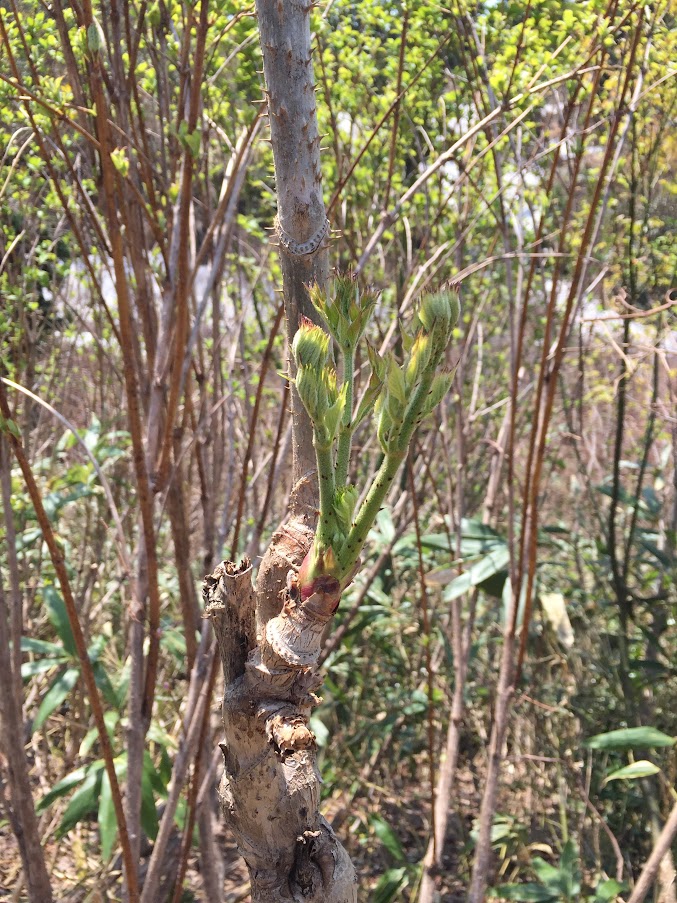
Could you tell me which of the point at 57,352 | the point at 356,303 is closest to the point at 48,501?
the point at 57,352

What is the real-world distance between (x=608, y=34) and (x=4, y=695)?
169 centimetres

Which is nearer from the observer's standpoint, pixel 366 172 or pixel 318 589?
pixel 318 589

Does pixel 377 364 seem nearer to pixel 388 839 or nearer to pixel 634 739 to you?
pixel 634 739

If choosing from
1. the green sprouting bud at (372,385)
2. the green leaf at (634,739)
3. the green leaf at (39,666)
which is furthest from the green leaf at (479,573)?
the green sprouting bud at (372,385)

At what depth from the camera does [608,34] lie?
1.46 meters

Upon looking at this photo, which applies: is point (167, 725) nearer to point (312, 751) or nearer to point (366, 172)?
point (366, 172)

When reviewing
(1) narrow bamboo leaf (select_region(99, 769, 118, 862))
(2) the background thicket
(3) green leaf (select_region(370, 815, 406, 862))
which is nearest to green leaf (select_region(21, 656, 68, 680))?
(2) the background thicket

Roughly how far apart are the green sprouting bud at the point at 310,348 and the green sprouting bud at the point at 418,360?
7 cm

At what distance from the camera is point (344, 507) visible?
71 centimetres

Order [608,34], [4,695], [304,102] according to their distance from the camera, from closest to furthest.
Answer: [304,102] < [608,34] < [4,695]

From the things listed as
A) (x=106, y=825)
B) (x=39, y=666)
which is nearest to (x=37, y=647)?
(x=39, y=666)

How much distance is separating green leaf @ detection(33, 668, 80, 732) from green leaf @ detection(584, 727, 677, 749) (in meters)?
1.44

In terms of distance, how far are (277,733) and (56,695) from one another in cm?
178

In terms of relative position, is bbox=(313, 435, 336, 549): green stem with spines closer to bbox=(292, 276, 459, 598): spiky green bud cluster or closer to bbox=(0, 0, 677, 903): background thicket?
bbox=(292, 276, 459, 598): spiky green bud cluster
